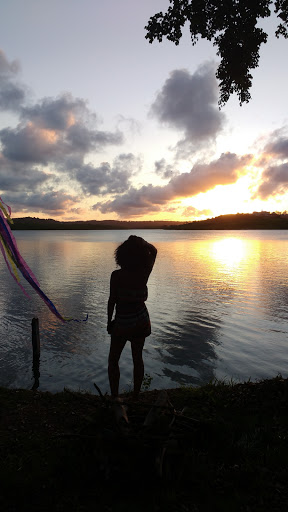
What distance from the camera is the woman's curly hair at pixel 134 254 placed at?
502 centimetres

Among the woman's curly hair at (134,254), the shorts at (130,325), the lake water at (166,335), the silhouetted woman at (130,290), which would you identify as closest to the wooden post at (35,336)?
the lake water at (166,335)

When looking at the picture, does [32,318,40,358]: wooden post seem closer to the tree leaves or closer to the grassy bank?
the grassy bank

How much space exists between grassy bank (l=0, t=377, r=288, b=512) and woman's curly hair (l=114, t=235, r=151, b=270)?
2.01m

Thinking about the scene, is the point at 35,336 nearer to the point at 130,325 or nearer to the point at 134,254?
the point at 130,325

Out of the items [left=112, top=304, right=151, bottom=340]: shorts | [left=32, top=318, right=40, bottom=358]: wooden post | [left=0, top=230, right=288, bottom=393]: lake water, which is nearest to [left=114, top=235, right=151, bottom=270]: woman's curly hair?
[left=112, top=304, right=151, bottom=340]: shorts

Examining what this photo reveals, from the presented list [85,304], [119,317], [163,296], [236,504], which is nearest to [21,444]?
[119,317]

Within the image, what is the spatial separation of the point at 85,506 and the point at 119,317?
250 centimetres

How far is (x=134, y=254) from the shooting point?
503cm

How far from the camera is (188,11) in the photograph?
8125 mm

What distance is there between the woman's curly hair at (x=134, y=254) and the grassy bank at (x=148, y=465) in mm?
2005

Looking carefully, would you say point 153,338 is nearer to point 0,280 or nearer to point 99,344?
point 99,344

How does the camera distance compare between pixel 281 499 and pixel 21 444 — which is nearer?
pixel 281 499

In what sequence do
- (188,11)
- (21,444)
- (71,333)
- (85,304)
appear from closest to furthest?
1. (21,444)
2. (188,11)
3. (71,333)
4. (85,304)

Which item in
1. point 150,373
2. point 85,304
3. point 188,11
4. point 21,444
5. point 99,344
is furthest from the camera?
point 85,304
